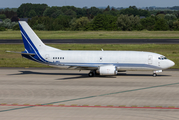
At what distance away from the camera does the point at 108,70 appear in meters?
39.0

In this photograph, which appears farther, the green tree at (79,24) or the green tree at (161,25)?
the green tree at (79,24)

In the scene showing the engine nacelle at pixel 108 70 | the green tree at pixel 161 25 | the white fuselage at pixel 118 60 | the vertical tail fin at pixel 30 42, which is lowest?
the engine nacelle at pixel 108 70

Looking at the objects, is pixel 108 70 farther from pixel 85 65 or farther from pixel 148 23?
pixel 148 23

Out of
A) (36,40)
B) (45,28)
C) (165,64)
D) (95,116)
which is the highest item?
(45,28)

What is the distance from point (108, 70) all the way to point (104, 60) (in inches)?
80.8

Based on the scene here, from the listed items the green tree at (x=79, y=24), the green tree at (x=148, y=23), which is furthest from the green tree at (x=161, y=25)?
the green tree at (x=79, y=24)

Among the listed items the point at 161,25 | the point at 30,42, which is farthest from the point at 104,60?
the point at 161,25

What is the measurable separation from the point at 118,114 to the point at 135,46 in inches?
2158

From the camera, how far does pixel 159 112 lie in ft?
77.4

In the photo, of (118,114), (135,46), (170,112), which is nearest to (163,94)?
(170,112)

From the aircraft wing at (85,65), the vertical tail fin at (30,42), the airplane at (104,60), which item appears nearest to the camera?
the airplane at (104,60)

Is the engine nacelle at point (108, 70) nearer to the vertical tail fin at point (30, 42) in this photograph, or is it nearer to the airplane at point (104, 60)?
the airplane at point (104, 60)

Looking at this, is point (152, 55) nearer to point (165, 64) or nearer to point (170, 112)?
point (165, 64)

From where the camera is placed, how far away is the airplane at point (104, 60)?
39969mm
